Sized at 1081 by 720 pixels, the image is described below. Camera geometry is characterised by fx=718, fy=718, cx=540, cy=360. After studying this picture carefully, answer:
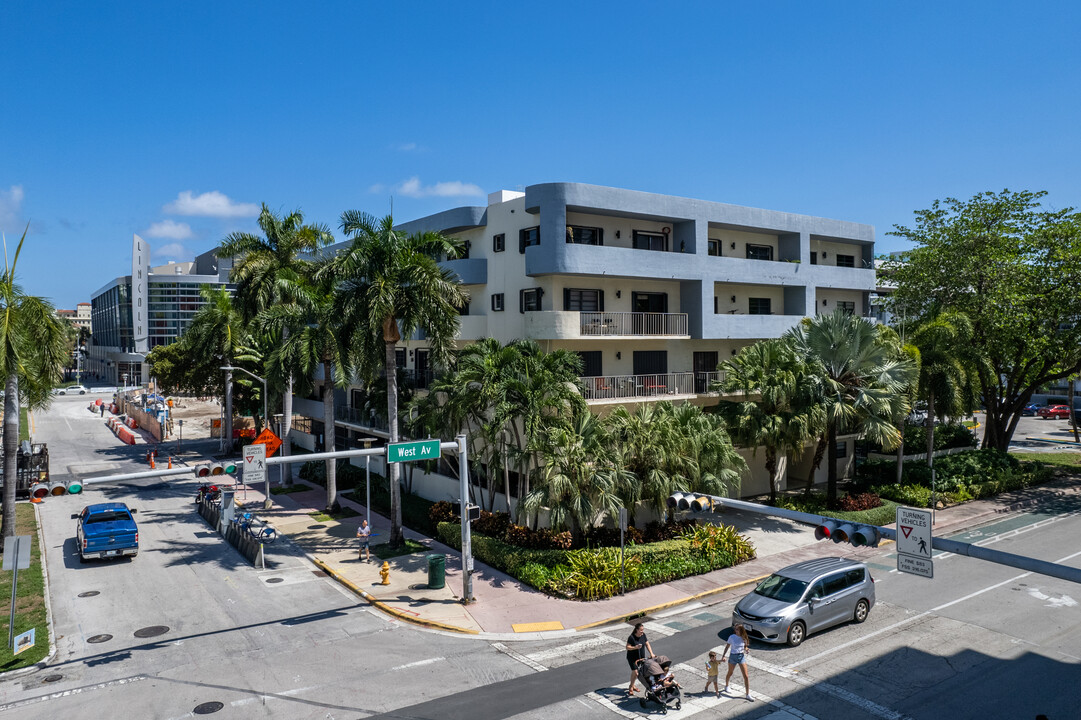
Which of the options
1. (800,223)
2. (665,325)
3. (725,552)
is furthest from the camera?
(800,223)

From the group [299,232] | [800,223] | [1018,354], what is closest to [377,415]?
Result: [299,232]

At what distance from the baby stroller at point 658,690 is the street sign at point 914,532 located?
4923 mm

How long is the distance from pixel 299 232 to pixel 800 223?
25.7m

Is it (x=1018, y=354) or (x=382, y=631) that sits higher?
(x=1018, y=354)

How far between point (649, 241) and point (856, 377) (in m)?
10.7

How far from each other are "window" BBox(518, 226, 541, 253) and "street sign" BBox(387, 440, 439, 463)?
13.5m

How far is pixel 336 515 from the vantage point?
32.3m

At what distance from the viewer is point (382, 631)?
61.2 feet

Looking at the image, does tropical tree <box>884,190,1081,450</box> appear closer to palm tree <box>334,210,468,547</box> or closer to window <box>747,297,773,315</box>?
window <box>747,297,773,315</box>

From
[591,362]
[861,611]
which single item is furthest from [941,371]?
[861,611]

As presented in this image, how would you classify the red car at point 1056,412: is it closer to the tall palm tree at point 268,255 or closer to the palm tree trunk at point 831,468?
the palm tree trunk at point 831,468

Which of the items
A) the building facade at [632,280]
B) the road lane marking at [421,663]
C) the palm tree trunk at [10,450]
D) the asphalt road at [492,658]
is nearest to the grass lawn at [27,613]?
the asphalt road at [492,658]

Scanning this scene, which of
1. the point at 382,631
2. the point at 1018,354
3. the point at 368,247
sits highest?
the point at 368,247

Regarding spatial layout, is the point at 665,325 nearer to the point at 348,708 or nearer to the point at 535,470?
the point at 535,470
